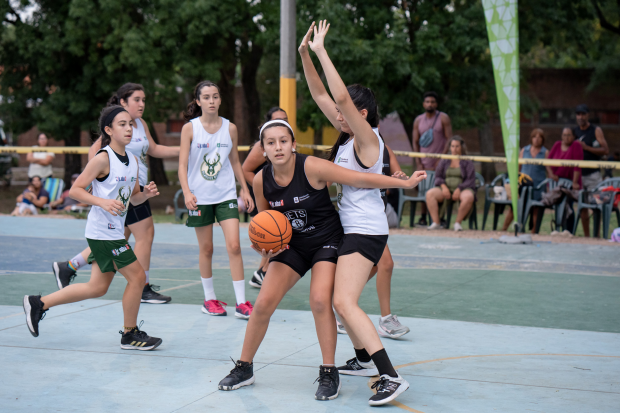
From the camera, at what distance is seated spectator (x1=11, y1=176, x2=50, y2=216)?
599 inches

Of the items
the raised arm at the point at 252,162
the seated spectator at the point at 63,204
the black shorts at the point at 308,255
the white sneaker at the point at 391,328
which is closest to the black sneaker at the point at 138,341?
the black shorts at the point at 308,255

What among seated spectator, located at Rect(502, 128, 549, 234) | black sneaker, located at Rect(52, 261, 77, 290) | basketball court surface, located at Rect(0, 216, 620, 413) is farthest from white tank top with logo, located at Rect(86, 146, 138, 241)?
seated spectator, located at Rect(502, 128, 549, 234)

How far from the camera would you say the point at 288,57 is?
11.2 metres

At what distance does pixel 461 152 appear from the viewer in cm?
1287

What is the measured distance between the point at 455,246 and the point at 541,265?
5.80 feet

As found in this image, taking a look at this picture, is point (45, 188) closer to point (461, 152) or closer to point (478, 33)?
point (461, 152)

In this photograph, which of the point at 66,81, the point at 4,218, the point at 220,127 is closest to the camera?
the point at 220,127

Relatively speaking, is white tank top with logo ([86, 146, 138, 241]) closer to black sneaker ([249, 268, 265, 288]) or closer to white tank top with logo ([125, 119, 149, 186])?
white tank top with logo ([125, 119, 149, 186])

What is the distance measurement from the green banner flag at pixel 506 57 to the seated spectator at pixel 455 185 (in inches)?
75.6

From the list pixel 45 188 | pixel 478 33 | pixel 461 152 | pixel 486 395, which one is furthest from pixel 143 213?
pixel 478 33

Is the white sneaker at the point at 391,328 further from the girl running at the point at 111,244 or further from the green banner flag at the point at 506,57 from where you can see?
the green banner flag at the point at 506,57

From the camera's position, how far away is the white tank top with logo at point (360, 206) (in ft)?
Answer: 14.7

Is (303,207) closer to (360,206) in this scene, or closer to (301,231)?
(301,231)

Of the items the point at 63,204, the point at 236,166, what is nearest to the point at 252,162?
the point at 236,166
